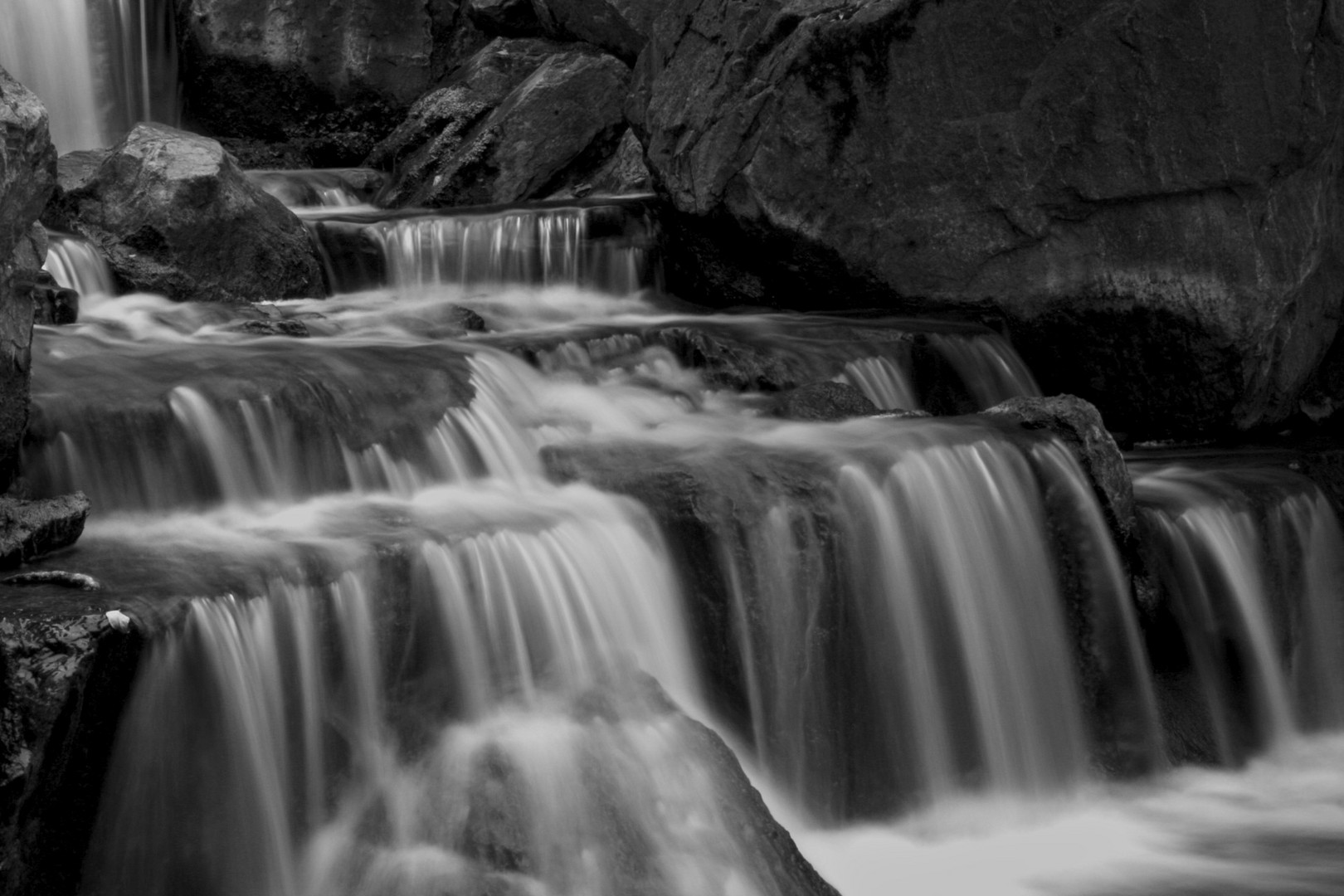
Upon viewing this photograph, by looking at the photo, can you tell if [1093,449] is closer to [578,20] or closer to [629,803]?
[629,803]

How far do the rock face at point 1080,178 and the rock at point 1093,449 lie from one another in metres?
2.20

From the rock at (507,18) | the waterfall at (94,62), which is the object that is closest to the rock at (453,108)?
the rock at (507,18)

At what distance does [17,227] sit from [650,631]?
247 cm

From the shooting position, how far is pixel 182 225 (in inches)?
359

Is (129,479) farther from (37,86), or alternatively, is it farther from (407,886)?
(37,86)

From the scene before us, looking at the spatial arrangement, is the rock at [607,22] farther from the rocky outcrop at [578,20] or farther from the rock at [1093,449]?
the rock at [1093,449]

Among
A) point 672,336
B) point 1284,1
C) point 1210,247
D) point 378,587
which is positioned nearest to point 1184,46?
point 1284,1

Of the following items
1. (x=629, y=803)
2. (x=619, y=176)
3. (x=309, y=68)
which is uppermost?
(x=309, y=68)

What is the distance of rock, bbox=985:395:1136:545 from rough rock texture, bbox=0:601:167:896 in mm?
4004

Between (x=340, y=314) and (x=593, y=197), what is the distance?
3172 mm

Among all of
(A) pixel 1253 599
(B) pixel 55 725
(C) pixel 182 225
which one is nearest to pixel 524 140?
(C) pixel 182 225

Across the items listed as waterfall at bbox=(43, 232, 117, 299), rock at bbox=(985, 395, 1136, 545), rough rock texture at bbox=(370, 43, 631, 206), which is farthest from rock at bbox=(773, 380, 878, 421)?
rough rock texture at bbox=(370, 43, 631, 206)

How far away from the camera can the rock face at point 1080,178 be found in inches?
331

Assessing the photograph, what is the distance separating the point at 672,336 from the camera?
8.06 metres
